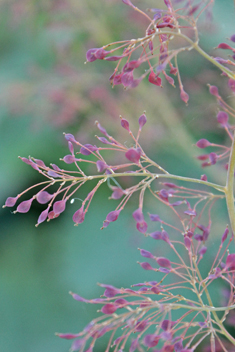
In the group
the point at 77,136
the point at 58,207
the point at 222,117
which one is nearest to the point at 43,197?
the point at 58,207

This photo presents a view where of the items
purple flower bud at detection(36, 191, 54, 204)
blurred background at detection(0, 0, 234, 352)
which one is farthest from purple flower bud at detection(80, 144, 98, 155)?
blurred background at detection(0, 0, 234, 352)

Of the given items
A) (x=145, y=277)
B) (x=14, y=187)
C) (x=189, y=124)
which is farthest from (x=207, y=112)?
(x=14, y=187)

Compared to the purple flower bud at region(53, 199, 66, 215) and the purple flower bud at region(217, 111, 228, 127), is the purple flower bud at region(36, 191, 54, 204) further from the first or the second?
the purple flower bud at region(217, 111, 228, 127)

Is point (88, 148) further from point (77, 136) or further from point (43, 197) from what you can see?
point (77, 136)

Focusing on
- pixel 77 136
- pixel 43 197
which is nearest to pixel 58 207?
pixel 43 197

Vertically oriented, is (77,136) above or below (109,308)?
below

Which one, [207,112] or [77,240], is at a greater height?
[207,112]

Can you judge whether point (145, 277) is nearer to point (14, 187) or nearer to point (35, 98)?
point (14, 187)

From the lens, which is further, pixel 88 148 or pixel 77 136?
pixel 77 136
